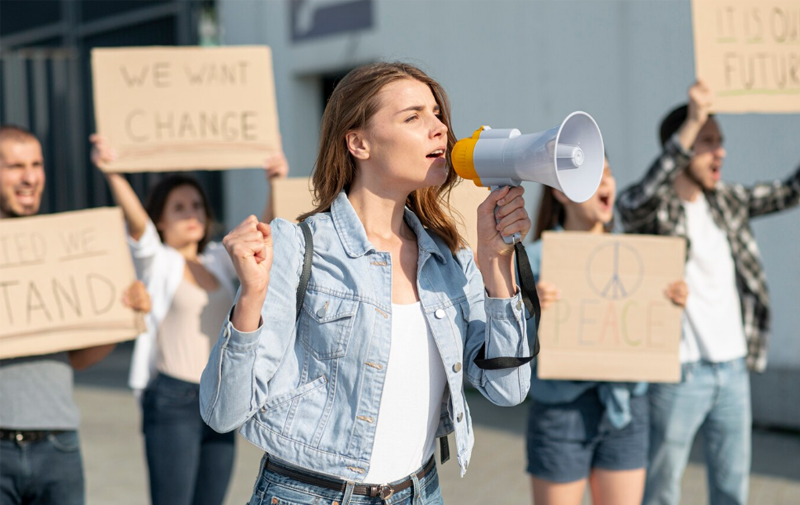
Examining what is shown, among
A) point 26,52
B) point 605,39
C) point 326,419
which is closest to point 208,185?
point 26,52

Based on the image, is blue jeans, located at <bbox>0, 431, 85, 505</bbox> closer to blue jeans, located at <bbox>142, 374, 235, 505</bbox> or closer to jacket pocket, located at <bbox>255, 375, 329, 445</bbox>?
blue jeans, located at <bbox>142, 374, 235, 505</bbox>

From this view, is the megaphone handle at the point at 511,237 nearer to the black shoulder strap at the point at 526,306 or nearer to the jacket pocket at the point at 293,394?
the black shoulder strap at the point at 526,306

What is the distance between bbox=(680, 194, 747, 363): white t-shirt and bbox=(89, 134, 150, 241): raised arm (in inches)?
88.3

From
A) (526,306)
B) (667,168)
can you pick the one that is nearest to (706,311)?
(667,168)

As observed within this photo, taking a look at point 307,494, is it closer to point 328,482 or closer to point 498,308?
point 328,482

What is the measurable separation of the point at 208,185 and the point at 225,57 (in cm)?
699

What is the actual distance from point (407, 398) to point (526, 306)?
0.36m

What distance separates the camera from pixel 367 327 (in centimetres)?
223

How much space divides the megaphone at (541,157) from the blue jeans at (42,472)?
1869mm

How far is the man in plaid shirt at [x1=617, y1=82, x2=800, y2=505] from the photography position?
398cm

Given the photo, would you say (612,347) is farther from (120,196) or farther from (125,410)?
(125,410)

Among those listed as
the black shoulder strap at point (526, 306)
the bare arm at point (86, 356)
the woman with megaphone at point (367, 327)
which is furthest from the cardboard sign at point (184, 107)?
the black shoulder strap at point (526, 306)

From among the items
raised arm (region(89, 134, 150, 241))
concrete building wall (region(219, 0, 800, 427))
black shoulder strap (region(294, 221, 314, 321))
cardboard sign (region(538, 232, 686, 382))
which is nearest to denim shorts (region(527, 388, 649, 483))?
cardboard sign (region(538, 232, 686, 382))

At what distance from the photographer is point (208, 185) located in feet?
36.7
